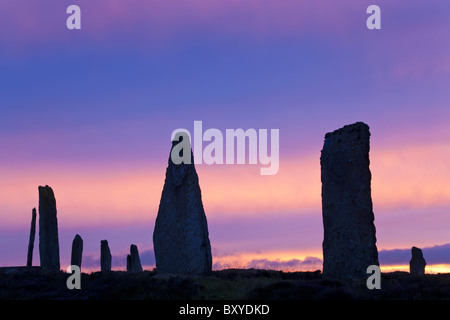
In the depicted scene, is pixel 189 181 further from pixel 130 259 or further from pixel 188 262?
pixel 130 259

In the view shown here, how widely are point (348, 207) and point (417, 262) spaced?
58.9 ft

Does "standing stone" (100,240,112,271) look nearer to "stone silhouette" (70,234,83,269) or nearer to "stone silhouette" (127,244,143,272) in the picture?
"stone silhouette" (127,244,143,272)

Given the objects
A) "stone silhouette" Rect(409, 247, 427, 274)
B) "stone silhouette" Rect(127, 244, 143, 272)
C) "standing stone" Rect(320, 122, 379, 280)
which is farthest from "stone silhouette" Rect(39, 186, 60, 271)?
"stone silhouette" Rect(409, 247, 427, 274)

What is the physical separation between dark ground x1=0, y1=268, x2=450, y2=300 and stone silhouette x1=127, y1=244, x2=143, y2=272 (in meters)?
18.2

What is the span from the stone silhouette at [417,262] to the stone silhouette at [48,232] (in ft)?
79.7

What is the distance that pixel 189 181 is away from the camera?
105 ft

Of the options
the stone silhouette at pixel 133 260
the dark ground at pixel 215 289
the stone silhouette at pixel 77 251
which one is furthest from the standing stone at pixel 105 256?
the dark ground at pixel 215 289

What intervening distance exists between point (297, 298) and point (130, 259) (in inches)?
1096

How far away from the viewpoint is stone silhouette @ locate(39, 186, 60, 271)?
4325 centimetres

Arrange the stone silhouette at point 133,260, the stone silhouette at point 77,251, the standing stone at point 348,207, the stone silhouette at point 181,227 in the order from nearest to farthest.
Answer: the standing stone at point 348,207
the stone silhouette at point 181,227
the stone silhouette at point 77,251
the stone silhouette at point 133,260

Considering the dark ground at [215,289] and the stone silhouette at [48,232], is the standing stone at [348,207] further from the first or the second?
the stone silhouette at [48,232]

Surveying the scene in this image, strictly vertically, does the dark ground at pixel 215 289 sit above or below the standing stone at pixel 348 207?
below

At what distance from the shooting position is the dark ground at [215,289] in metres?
24.5
